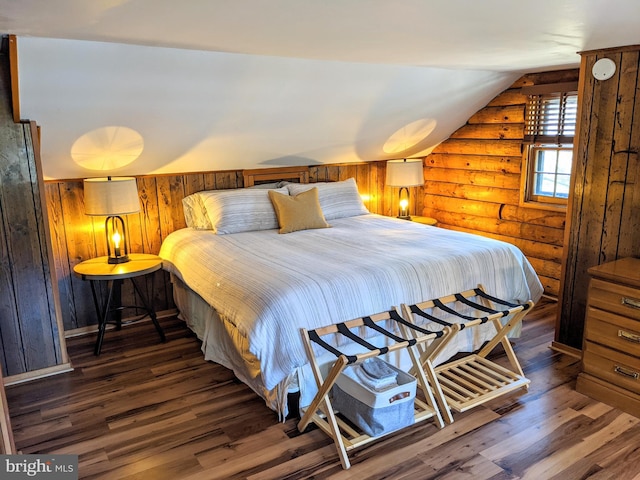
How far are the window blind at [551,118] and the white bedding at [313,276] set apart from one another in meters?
1.25

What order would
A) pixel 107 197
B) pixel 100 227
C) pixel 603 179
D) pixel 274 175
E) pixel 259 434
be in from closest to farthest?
pixel 259 434 → pixel 603 179 → pixel 107 197 → pixel 100 227 → pixel 274 175

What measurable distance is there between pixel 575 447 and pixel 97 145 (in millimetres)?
3256

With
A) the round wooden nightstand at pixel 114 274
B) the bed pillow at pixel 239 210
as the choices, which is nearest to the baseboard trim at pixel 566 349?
the bed pillow at pixel 239 210

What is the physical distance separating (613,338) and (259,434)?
1.89m

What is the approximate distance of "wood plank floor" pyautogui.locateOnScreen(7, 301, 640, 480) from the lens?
2.23 m

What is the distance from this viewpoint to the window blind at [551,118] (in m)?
3.93

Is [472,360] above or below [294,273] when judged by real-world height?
below

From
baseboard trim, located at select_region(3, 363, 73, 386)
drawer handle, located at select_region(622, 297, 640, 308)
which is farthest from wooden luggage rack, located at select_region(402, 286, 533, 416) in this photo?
baseboard trim, located at select_region(3, 363, 73, 386)

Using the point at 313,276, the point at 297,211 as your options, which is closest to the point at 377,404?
the point at 313,276

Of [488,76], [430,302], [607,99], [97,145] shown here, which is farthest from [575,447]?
[97,145]

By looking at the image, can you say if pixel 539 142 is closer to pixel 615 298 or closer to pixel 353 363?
pixel 615 298

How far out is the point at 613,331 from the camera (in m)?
2.65

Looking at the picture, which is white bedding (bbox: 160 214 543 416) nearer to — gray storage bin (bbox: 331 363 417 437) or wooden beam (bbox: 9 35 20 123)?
gray storage bin (bbox: 331 363 417 437)

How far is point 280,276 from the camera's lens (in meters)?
2.72
